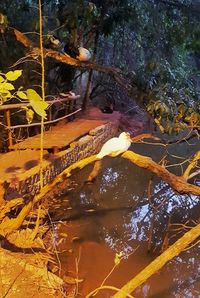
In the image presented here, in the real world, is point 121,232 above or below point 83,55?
below

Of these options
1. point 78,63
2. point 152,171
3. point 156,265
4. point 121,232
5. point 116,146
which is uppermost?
point 78,63

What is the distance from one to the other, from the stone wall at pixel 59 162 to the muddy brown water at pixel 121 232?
1.59 ft

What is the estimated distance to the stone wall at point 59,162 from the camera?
4.29 metres

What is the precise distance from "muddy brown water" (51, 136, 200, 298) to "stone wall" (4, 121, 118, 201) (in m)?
0.48

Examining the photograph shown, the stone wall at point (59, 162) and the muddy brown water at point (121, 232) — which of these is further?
the stone wall at point (59, 162)

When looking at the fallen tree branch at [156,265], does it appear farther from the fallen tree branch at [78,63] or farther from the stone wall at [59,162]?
the fallen tree branch at [78,63]

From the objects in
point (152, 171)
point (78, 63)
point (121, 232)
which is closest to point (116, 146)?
point (152, 171)

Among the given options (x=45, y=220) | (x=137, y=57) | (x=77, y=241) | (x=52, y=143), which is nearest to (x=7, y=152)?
(x=52, y=143)

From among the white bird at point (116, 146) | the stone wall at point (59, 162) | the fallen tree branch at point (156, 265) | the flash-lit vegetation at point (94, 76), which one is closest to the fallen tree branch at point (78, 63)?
the flash-lit vegetation at point (94, 76)

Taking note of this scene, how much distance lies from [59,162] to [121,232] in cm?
132

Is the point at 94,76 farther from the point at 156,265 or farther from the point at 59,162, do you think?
the point at 156,265

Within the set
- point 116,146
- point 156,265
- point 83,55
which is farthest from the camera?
point 83,55

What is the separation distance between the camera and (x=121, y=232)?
200 inches

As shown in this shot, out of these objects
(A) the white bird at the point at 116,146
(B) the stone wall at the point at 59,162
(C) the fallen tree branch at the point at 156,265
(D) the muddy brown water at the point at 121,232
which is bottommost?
(D) the muddy brown water at the point at 121,232
